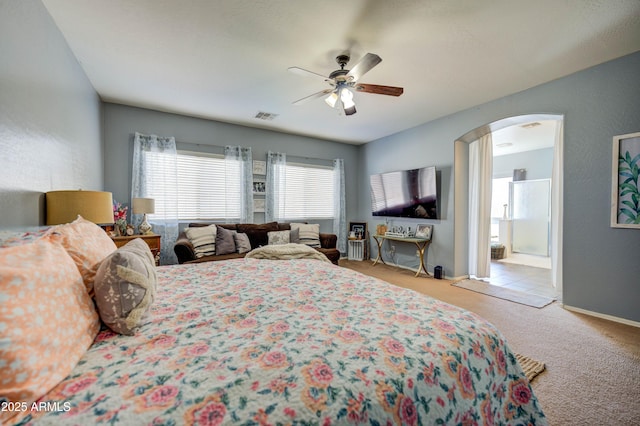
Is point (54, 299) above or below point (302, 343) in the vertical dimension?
above

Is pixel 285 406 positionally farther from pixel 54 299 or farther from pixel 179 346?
pixel 54 299

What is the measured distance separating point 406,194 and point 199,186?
3.68m

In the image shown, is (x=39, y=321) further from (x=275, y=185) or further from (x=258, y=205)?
(x=275, y=185)

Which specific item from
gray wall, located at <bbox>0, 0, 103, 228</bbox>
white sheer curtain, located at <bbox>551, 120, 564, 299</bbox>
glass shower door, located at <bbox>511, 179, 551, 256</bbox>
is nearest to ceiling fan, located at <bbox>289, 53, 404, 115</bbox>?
gray wall, located at <bbox>0, 0, 103, 228</bbox>

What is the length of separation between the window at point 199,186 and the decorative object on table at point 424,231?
10.7 feet

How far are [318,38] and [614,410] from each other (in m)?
3.32

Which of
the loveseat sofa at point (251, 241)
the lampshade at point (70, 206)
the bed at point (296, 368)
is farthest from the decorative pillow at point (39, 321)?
the loveseat sofa at point (251, 241)

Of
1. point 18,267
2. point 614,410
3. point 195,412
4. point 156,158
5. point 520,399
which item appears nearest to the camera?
point 195,412

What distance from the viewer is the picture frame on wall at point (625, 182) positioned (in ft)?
8.47

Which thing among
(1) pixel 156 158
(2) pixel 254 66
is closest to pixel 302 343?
(2) pixel 254 66

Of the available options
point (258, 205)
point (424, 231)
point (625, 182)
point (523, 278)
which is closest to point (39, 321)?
point (258, 205)

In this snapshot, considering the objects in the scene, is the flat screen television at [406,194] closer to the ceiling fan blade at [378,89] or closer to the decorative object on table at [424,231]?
the decorative object on table at [424,231]

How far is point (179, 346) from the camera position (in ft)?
3.15

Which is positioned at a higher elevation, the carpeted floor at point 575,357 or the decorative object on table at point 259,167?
the decorative object on table at point 259,167
